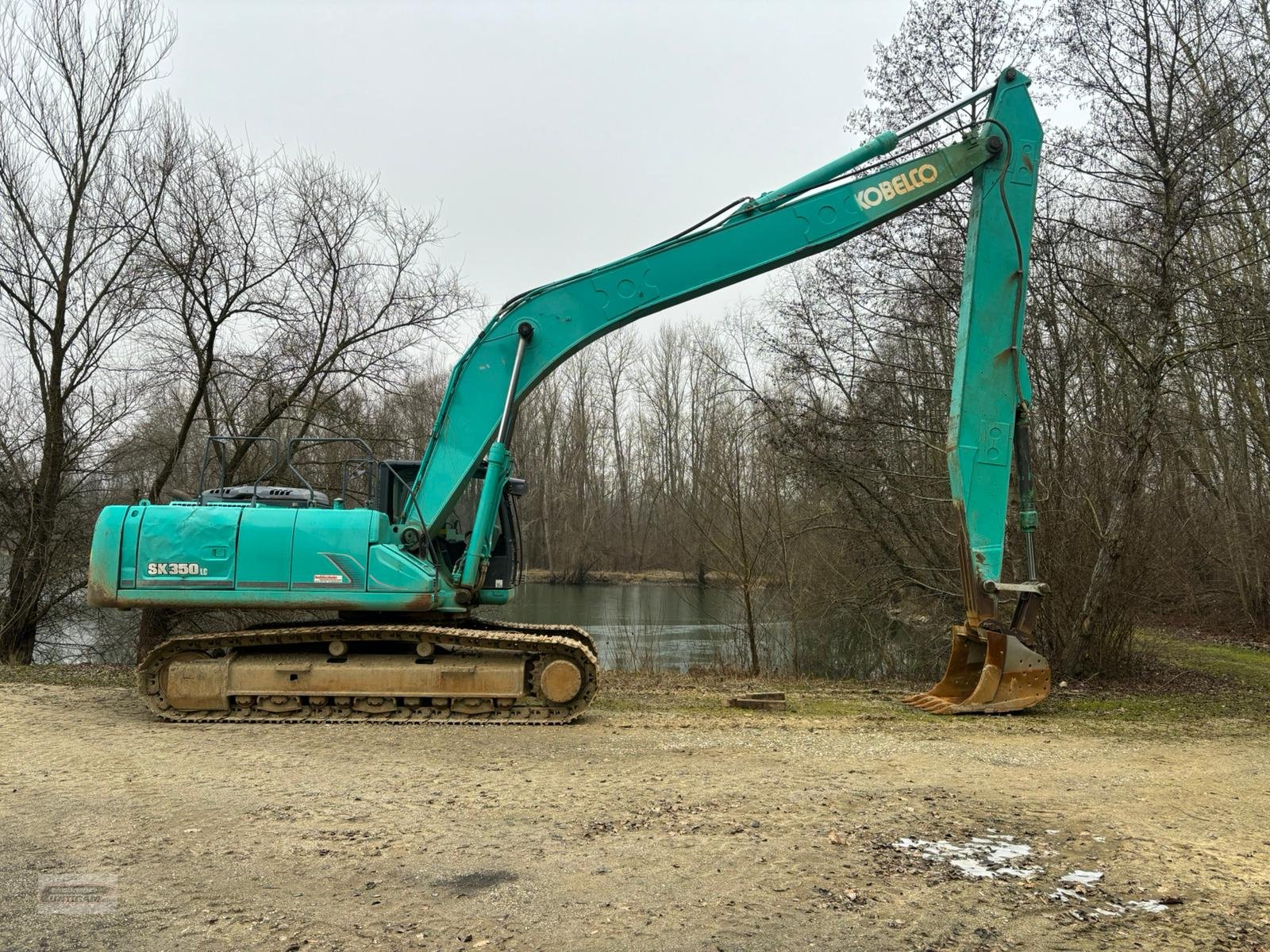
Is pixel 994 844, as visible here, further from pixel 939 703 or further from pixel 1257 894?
pixel 939 703

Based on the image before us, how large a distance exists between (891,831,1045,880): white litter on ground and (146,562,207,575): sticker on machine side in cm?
602

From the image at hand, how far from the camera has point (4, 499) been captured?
13.0 metres

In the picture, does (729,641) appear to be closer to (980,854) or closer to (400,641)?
(400,641)

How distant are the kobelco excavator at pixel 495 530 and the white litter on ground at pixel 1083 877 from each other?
378 cm

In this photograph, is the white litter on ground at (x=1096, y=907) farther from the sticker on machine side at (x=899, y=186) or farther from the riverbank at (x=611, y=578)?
the riverbank at (x=611, y=578)

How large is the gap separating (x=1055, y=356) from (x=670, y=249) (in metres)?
7.43

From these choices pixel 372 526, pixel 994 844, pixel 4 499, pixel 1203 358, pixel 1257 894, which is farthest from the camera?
pixel 1203 358

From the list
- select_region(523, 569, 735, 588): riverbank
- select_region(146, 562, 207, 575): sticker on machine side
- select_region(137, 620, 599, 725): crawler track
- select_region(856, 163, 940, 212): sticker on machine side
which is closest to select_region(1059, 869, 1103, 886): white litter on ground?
select_region(137, 620, 599, 725): crawler track

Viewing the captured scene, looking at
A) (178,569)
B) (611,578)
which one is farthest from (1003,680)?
(611,578)

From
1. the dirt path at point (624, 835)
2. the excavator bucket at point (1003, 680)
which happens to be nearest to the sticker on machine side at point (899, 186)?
the excavator bucket at point (1003, 680)

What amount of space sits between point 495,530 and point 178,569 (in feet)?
8.85

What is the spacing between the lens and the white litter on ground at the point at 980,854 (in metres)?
4.43

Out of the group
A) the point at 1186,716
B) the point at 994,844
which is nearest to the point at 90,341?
the point at 994,844

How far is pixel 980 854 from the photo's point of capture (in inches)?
184
